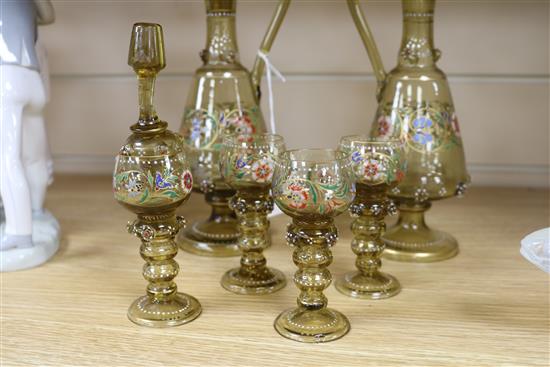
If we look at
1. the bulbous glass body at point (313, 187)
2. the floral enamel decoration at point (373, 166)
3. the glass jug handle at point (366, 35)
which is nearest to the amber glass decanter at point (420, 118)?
the glass jug handle at point (366, 35)

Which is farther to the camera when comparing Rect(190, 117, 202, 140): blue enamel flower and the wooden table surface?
Rect(190, 117, 202, 140): blue enamel flower

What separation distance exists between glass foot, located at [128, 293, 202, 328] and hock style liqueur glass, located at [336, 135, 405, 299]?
159mm

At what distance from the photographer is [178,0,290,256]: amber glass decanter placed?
82cm

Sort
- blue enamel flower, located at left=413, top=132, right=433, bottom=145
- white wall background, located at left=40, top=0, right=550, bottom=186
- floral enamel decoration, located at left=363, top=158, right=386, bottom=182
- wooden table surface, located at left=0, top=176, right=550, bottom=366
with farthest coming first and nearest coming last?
white wall background, located at left=40, top=0, right=550, bottom=186, blue enamel flower, located at left=413, top=132, right=433, bottom=145, floral enamel decoration, located at left=363, top=158, right=386, bottom=182, wooden table surface, located at left=0, top=176, right=550, bottom=366

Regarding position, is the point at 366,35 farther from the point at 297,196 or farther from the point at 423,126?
the point at 297,196

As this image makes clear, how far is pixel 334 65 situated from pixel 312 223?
525 mm

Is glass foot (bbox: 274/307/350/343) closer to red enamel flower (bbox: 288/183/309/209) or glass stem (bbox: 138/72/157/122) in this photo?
red enamel flower (bbox: 288/183/309/209)

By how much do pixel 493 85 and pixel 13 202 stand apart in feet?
2.35

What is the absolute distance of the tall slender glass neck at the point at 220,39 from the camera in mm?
824

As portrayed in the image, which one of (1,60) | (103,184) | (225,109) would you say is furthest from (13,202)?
(103,184)

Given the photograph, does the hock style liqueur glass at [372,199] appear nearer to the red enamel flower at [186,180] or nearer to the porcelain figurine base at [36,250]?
the red enamel flower at [186,180]

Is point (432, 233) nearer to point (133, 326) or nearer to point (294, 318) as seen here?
point (294, 318)

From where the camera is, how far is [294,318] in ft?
2.04

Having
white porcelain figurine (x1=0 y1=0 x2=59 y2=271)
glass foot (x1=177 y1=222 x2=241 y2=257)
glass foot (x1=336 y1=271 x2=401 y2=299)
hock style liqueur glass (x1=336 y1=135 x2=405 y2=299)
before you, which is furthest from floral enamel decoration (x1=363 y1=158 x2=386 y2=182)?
white porcelain figurine (x1=0 y1=0 x2=59 y2=271)
